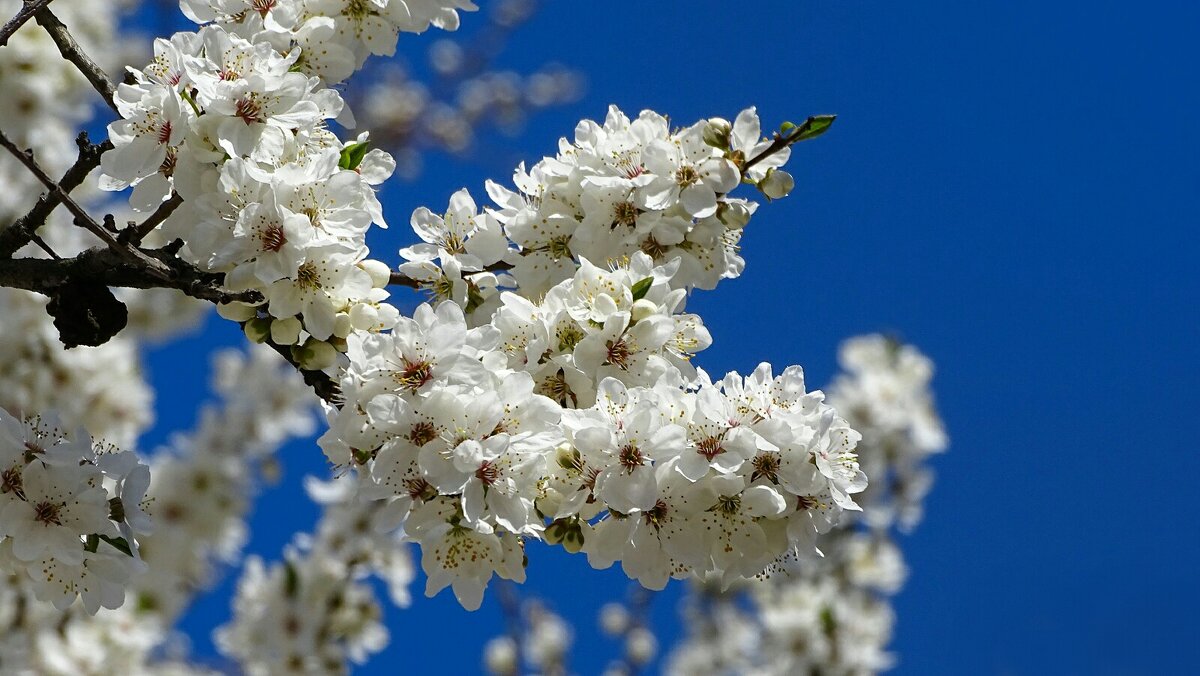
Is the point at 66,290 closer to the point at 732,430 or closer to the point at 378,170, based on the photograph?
the point at 378,170

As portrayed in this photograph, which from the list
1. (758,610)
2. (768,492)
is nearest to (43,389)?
(768,492)

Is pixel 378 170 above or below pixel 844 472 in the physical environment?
above

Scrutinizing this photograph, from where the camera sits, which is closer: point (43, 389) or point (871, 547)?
point (43, 389)

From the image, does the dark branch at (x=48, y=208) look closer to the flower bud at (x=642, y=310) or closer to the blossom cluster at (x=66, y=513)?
the blossom cluster at (x=66, y=513)

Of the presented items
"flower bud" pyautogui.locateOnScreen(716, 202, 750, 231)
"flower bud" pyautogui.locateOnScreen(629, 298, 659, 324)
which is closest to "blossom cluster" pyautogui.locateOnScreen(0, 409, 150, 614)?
"flower bud" pyautogui.locateOnScreen(629, 298, 659, 324)

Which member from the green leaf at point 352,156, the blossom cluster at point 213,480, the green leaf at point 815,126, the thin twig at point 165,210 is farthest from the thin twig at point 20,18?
the blossom cluster at point 213,480

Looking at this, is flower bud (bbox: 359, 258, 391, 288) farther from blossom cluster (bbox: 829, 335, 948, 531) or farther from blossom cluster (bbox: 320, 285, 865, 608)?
blossom cluster (bbox: 829, 335, 948, 531)
